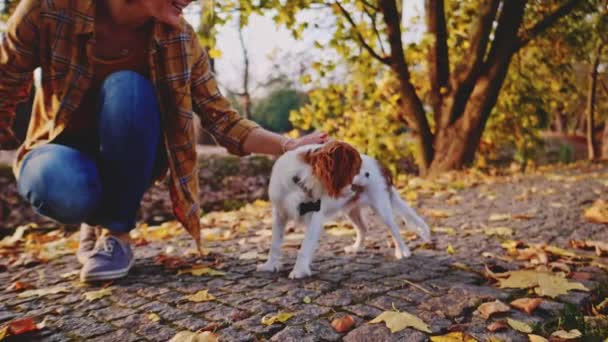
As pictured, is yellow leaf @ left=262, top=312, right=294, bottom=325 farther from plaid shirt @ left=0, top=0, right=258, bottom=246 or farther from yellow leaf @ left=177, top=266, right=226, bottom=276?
plaid shirt @ left=0, top=0, right=258, bottom=246

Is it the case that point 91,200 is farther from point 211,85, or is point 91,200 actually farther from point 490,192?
point 490,192

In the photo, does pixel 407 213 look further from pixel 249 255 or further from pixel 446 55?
pixel 446 55

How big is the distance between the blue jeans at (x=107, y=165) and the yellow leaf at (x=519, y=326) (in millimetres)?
1630

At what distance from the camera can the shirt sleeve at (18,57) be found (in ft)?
6.51

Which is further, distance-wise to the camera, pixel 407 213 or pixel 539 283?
pixel 407 213

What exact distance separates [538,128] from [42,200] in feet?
27.3

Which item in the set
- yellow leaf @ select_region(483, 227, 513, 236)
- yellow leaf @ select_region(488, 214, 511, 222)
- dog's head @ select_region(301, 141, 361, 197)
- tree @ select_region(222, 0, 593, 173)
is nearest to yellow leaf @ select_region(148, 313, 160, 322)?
dog's head @ select_region(301, 141, 361, 197)

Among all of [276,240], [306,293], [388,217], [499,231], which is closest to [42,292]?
[276,240]

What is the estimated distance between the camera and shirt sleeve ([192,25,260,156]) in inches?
96.8

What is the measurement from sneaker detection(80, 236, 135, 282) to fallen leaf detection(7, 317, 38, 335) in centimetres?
50

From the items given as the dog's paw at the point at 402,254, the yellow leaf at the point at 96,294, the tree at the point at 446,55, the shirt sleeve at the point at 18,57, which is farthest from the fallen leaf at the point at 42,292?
the tree at the point at 446,55

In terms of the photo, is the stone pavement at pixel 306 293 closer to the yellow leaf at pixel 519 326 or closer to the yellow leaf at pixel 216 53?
the yellow leaf at pixel 519 326

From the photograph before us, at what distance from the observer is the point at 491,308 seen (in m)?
1.78

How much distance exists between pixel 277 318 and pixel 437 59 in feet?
19.1
